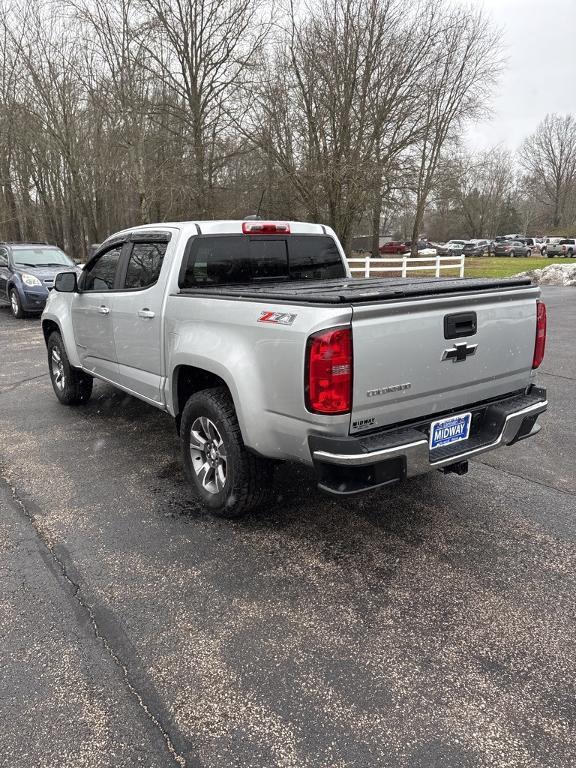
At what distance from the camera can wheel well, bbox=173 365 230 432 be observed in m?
→ 3.70

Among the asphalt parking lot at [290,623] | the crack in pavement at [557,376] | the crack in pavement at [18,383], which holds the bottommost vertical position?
the crack in pavement at [557,376]

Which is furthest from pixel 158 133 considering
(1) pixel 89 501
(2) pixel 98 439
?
(1) pixel 89 501

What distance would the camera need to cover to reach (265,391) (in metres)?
2.95

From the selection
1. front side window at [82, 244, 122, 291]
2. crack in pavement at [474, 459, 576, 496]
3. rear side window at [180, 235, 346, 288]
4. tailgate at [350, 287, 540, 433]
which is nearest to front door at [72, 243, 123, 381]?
front side window at [82, 244, 122, 291]

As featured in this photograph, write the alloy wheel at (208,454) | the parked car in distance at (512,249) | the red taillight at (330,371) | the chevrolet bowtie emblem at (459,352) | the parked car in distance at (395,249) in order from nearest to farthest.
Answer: the red taillight at (330,371)
the chevrolet bowtie emblem at (459,352)
the alloy wheel at (208,454)
the parked car in distance at (512,249)
the parked car in distance at (395,249)

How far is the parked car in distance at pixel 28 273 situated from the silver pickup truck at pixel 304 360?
966 cm

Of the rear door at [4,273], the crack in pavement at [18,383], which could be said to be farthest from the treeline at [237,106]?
the crack in pavement at [18,383]

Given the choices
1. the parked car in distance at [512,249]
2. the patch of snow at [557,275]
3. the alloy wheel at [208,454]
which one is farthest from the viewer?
the parked car in distance at [512,249]

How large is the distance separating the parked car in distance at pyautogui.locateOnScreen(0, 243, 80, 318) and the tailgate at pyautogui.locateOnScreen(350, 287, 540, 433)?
12.0m

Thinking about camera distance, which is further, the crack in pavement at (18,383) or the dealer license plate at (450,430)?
the crack in pavement at (18,383)

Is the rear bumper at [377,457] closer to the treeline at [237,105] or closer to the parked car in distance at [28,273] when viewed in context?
the parked car in distance at [28,273]

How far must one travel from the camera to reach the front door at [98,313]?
482 cm

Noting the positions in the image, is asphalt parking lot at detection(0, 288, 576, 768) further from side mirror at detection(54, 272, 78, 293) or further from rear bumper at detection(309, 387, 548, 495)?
side mirror at detection(54, 272, 78, 293)

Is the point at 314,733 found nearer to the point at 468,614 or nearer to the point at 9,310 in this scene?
the point at 468,614
